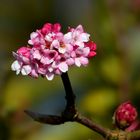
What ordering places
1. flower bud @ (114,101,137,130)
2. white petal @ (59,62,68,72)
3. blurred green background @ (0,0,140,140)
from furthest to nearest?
blurred green background @ (0,0,140,140), flower bud @ (114,101,137,130), white petal @ (59,62,68,72)

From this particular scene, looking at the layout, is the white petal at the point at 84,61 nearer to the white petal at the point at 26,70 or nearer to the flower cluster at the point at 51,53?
the flower cluster at the point at 51,53

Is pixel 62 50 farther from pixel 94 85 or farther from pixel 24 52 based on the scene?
pixel 94 85

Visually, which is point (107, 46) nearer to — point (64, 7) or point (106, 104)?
point (106, 104)

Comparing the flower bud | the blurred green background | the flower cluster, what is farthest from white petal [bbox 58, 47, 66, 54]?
the blurred green background

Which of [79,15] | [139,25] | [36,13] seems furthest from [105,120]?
[36,13]

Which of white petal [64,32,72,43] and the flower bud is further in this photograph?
the flower bud

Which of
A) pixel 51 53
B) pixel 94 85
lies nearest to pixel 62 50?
pixel 51 53

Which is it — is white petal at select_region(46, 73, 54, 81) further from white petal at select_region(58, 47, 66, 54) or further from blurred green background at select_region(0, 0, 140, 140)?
blurred green background at select_region(0, 0, 140, 140)
